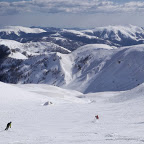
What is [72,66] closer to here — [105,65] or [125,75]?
[105,65]

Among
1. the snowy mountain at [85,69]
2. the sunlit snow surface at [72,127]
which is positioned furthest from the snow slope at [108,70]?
the sunlit snow surface at [72,127]

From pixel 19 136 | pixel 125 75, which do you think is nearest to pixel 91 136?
pixel 19 136

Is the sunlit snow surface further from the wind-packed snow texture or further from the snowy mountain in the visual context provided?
the snowy mountain

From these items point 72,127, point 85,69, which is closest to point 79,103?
point 72,127

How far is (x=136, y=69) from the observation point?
13250 cm

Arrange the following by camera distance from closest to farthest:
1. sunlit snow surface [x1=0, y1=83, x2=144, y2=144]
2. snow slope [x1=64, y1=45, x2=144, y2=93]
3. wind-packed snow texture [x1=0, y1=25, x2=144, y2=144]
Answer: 1. sunlit snow surface [x1=0, y1=83, x2=144, y2=144]
2. wind-packed snow texture [x1=0, y1=25, x2=144, y2=144]
3. snow slope [x1=64, y1=45, x2=144, y2=93]

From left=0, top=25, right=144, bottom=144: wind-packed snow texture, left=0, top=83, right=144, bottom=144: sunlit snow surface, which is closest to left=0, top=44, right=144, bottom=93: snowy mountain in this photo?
left=0, top=25, right=144, bottom=144: wind-packed snow texture

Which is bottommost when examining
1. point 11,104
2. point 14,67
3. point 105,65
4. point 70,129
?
point 14,67

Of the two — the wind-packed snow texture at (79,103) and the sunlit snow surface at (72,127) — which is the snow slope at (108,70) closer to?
the wind-packed snow texture at (79,103)

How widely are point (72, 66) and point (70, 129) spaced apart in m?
139

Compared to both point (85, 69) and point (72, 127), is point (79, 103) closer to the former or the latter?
point (72, 127)

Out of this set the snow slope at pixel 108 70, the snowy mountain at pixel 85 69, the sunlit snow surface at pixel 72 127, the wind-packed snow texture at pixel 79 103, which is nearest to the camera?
the sunlit snow surface at pixel 72 127

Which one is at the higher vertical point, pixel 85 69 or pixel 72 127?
pixel 72 127

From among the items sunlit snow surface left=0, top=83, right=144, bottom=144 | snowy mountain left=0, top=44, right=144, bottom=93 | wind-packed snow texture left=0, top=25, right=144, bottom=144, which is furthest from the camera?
snowy mountain left=0, top=44, right=144, bottom=93
